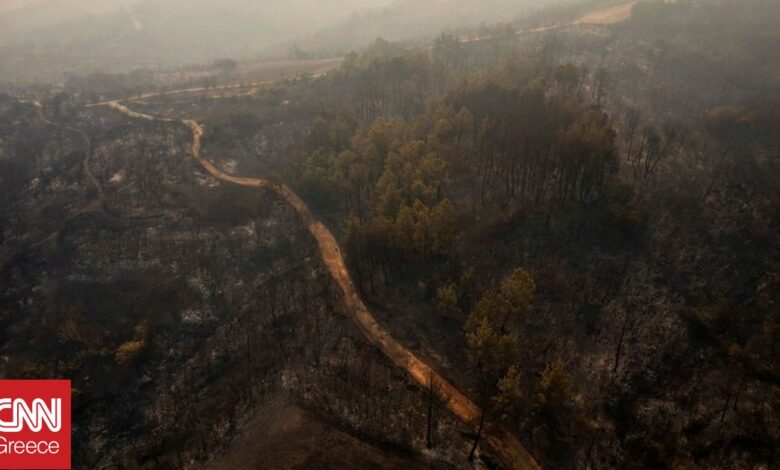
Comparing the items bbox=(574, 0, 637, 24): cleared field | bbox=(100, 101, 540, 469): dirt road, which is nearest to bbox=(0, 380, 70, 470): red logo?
bbox=(100, 101, 540, 469): dirt road

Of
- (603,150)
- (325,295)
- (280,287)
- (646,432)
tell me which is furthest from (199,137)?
(646,432)

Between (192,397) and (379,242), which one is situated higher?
(379,242)

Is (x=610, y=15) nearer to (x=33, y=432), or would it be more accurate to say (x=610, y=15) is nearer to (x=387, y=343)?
(x=387, y=343)

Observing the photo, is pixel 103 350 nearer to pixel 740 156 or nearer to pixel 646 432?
pixel 646 432

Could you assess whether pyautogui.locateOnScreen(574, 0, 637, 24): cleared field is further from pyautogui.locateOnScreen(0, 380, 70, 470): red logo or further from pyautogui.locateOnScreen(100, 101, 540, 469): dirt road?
pyautogui.locateOnScreen(0, 380, 70, 470): red logo

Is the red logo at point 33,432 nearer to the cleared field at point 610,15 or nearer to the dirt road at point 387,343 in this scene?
the dirt road at point 387,343

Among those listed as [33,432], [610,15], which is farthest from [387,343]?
[610,15]
